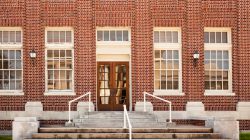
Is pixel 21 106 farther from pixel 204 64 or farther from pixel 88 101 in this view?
pixel 204 64

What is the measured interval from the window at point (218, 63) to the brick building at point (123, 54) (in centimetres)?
5

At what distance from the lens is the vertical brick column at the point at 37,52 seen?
2572 centimetres

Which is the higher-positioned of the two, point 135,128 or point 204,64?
point 204,64

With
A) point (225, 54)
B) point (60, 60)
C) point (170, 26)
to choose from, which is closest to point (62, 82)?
point (60, 60)

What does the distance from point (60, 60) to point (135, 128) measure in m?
6.52

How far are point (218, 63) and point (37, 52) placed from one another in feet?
28.3

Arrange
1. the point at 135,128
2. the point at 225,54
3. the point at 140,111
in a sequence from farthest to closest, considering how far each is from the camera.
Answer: the point at 225,54 → the point at 140,111 → the point at 135,128

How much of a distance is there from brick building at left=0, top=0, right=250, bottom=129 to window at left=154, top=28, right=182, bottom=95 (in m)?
0.05

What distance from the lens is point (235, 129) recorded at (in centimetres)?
2158

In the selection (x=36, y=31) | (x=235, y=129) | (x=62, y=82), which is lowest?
(x=235, y=129)

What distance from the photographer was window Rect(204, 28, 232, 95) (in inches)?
1046

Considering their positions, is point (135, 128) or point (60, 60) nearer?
point (135, 128)

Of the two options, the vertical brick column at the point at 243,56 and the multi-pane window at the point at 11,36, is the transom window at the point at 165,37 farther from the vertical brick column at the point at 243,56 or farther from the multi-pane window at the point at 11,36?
the multi-pane window at the point at 11,36

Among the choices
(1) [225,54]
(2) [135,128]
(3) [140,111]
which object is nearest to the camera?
(2) [135,128]
